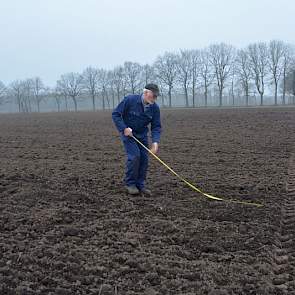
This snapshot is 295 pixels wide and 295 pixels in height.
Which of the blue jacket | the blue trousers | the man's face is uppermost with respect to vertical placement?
the man's face

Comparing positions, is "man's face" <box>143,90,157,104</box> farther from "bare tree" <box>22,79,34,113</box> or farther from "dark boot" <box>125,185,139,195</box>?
"bare tree" <box>22,79,34,113</box>

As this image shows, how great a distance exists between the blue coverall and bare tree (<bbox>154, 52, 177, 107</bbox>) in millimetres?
78135

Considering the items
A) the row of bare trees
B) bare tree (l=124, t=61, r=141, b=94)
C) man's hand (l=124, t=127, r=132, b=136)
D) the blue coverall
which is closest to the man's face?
the blue coverall

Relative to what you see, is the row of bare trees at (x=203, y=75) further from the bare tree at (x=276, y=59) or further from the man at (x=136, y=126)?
the man at (x=136, y=126)

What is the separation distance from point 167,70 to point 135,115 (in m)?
81.8

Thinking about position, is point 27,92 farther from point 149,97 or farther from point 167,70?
point 149,97

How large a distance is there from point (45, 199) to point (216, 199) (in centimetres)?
311

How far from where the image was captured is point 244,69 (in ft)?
273

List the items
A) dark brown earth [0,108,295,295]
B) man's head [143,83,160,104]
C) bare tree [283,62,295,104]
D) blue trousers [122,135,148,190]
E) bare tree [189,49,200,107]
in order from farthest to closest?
bare tree [189,49,200,107], bare tree [283,62,295,104], blue trousers [122,135,148,190], man's head [143,83,160,104], dark brown earth [0,108,295,295]

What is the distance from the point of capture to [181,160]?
11648mm

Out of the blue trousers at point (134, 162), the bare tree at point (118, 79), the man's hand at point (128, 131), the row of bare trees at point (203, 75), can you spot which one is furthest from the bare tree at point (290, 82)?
the man's hand at point (128, 131)

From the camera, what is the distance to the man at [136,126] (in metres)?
7.51

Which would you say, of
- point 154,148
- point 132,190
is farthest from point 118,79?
point 132,190

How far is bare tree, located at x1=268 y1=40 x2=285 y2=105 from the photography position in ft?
266
